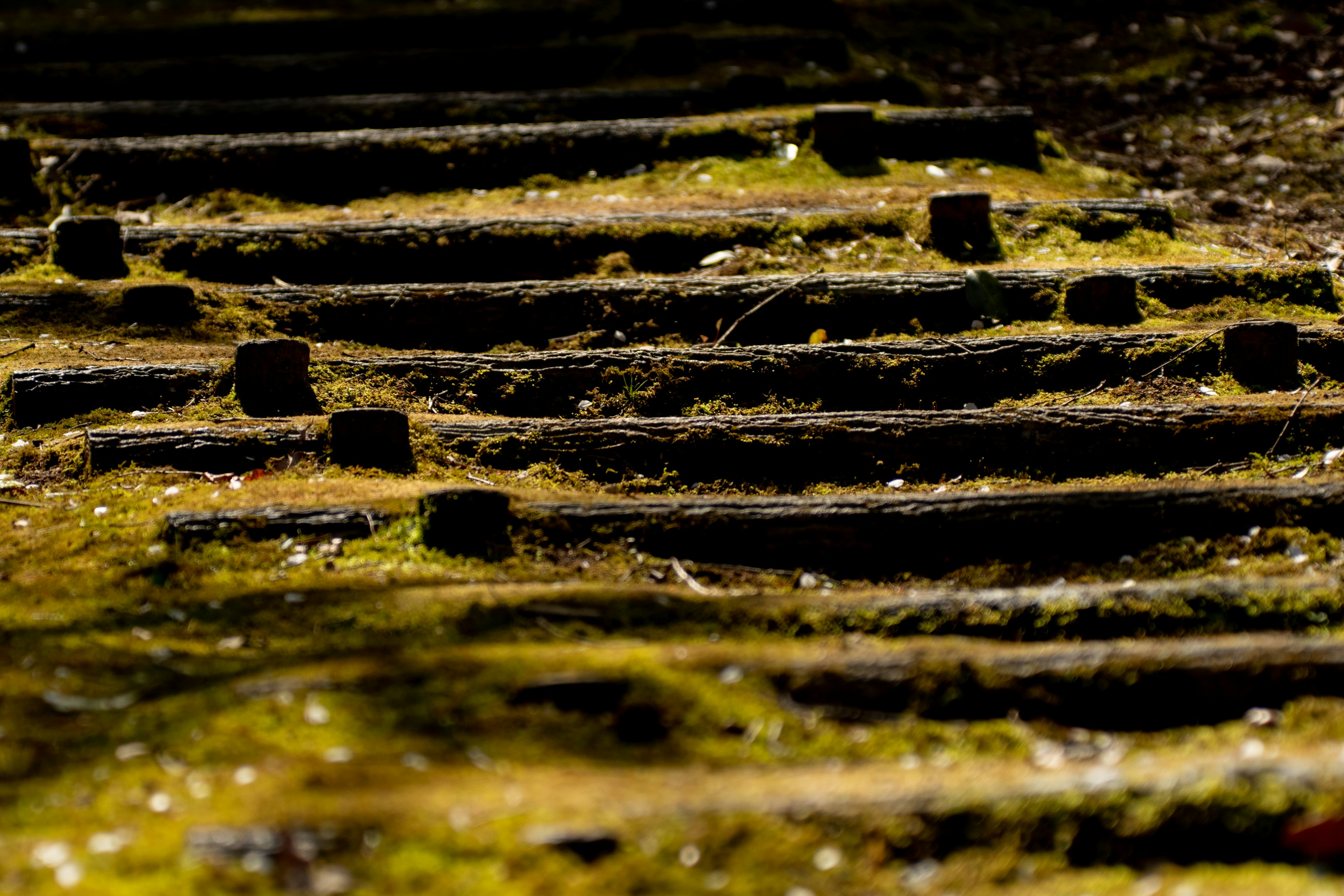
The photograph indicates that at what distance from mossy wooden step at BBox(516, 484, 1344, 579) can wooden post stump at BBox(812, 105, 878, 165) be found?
263 cm

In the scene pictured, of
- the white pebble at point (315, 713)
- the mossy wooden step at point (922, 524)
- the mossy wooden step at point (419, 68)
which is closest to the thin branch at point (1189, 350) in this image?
the mossy wooden step at point (922, 524)

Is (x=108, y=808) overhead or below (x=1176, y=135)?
below

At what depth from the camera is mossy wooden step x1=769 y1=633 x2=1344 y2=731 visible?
2.02 m

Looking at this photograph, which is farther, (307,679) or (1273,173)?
(1273,173)

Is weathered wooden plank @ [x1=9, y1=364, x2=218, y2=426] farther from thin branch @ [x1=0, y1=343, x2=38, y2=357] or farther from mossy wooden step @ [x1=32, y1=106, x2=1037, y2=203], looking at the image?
mossy wooden step @ [x1=32, y1=106, x2=1037, y2=203]

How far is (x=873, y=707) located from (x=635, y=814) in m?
0.55

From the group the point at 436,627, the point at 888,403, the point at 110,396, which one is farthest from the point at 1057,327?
the point at 110,396

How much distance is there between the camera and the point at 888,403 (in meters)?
3.50

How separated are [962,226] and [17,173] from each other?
4041 mm

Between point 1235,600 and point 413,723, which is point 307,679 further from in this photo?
point 1235,600

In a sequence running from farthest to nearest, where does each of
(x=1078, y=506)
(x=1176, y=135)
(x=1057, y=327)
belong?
(x=1176, y=135)
(x=1057, y=327)
(x=1078, y=506)

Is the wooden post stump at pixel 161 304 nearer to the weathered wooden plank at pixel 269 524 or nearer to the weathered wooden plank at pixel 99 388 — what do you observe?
the weathered wooden plank at pixel 99 388

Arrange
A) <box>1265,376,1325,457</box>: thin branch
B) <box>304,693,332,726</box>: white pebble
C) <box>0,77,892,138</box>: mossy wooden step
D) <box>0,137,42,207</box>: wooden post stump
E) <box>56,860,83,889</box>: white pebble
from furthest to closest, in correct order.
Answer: <box>0,77,892,138</box>: mossy wooden step, <box>0,137,42,207</box>: wooden post stump, <box>1265,376,1325,457</box>: thin branch, <box>304,693,332,726</box>: white pebble, <box>56,860,83,889</box>: white pebble

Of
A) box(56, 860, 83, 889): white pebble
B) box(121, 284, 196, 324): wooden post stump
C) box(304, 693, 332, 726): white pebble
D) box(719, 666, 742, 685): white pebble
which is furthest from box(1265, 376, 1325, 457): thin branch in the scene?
box(121, 284, 196, 324): wooden post stump
